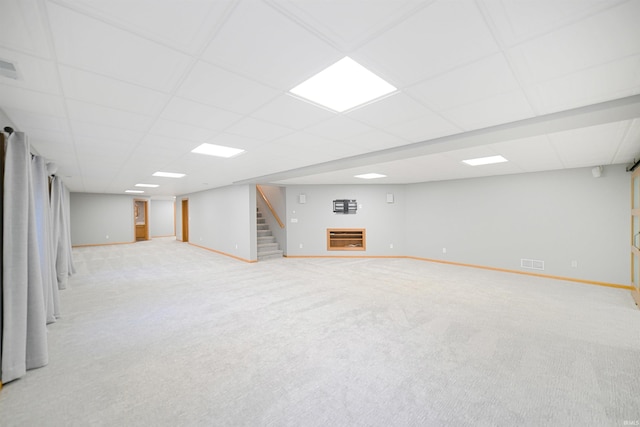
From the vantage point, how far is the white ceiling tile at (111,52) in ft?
4.06

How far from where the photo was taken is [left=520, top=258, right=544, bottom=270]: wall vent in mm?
5770

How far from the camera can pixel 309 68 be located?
64.6 inches

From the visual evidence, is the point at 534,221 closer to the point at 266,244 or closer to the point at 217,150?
the point at 217,150

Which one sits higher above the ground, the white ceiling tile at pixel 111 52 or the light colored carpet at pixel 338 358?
the white ceiling tile at pixel 111 52

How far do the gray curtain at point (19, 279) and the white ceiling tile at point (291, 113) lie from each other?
7.43 feet

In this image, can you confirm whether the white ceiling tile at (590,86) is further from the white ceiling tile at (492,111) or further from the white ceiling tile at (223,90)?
the white ceiling tile at (223,90)

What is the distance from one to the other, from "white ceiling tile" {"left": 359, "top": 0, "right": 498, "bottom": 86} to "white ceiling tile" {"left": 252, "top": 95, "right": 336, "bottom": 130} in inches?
30.2

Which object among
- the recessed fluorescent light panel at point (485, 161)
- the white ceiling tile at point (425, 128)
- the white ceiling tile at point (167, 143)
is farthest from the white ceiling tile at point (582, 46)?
the white ceiling tile at point (167, 143)

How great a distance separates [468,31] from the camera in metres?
1.32

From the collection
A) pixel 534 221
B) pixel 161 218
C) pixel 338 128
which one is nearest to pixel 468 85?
pixel 338 128

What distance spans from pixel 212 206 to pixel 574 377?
1007 cm

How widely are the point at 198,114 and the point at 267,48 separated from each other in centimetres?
126

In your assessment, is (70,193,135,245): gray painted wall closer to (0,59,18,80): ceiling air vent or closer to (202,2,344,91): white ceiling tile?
(0,59,18,80): ceiling air vent

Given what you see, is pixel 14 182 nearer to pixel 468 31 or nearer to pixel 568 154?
pixel 468 31
